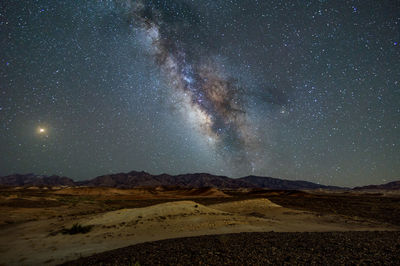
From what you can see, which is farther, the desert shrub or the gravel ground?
the desert shrub

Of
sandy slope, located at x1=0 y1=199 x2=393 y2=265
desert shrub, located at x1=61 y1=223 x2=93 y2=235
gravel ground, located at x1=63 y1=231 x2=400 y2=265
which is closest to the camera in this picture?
gravel ground, located at x1=63 y1=231 x2=400 y2=265

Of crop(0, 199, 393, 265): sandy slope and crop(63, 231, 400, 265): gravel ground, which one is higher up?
crop(63, 231, 400, 265): gravel ground

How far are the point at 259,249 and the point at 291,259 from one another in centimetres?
147

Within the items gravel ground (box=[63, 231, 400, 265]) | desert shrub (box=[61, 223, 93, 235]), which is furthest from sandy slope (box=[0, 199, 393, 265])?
gravel ground (box=[63, 231, 400, 265])

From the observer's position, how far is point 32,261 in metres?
11.6

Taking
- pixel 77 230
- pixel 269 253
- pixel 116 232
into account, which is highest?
pixel 269 253

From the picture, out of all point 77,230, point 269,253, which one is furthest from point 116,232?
point 269,253

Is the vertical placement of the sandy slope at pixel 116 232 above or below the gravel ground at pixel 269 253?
below

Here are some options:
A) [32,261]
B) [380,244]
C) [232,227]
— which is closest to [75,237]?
[32,261]

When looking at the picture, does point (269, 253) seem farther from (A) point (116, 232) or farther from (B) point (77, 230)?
(B) point (77, 230)

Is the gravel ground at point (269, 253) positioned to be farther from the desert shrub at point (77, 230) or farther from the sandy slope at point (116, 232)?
the desert shrub at point (77, 230)

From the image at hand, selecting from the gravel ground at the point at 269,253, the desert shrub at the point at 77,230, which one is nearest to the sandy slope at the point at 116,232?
the desert shrub at the point at 77,230

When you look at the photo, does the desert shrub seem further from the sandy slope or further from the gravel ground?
the gravel ground

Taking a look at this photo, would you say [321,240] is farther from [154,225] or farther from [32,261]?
[32,261]
